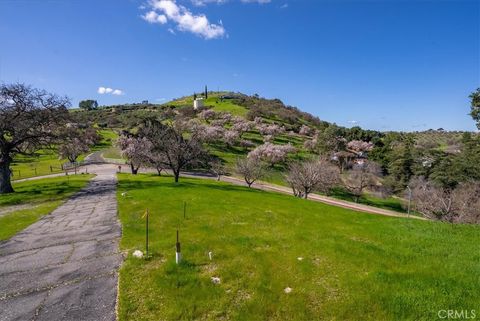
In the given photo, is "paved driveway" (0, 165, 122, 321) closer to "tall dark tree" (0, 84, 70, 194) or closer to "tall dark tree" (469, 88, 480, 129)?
"tall dark tree" (0, 84, 70, 194)

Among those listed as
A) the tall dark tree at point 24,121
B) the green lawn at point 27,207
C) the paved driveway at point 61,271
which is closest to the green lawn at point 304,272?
the paved driveway at point 61,271

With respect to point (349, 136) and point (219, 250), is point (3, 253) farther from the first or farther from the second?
point (349, 136)

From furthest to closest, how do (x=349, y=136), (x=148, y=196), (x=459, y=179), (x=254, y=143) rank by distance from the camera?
(x=349, y=136) → (x=254, y=143) → (x=459, y=179) → (x=148, y=196)

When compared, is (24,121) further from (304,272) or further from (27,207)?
(304,272)

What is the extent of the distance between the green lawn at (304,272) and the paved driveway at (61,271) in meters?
0.67

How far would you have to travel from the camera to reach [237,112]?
156 metres

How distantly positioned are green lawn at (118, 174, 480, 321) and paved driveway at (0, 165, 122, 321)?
0.67 meters

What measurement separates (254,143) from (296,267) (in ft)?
315

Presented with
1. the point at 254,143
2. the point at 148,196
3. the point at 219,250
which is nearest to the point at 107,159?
the point at 254,143

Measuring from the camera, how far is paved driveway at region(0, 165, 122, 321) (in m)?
7.08

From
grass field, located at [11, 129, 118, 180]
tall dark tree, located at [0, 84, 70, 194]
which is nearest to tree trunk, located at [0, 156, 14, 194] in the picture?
tall dark tree, located at [0, 84, 70, 194]

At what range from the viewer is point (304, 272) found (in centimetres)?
837

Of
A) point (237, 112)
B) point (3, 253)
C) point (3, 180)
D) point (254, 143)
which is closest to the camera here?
point (3, 253)

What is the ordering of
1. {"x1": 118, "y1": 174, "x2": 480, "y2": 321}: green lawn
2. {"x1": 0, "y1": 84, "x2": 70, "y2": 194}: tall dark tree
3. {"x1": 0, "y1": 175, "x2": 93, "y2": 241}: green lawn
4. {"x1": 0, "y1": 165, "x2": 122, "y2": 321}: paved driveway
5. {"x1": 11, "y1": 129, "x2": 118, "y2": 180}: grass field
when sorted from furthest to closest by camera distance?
1. {"x1": 11, "y1": 129, "x2": 118, "y2": 180}: grass field
2. {"x1": 0, "y1": 84, "x2": 70, "y2": 194}: tall dark tree
3. {"x1": 0, "y1": 175, "x2": 93, "y2": 241}: green lawn
4. {"x1": 0, "y1": 165, "x2": 122, "y2": 321}: paved driveway
5. {"x1": 118, "y1": 174, "x2": 480, "y2": 321}: green lawn
